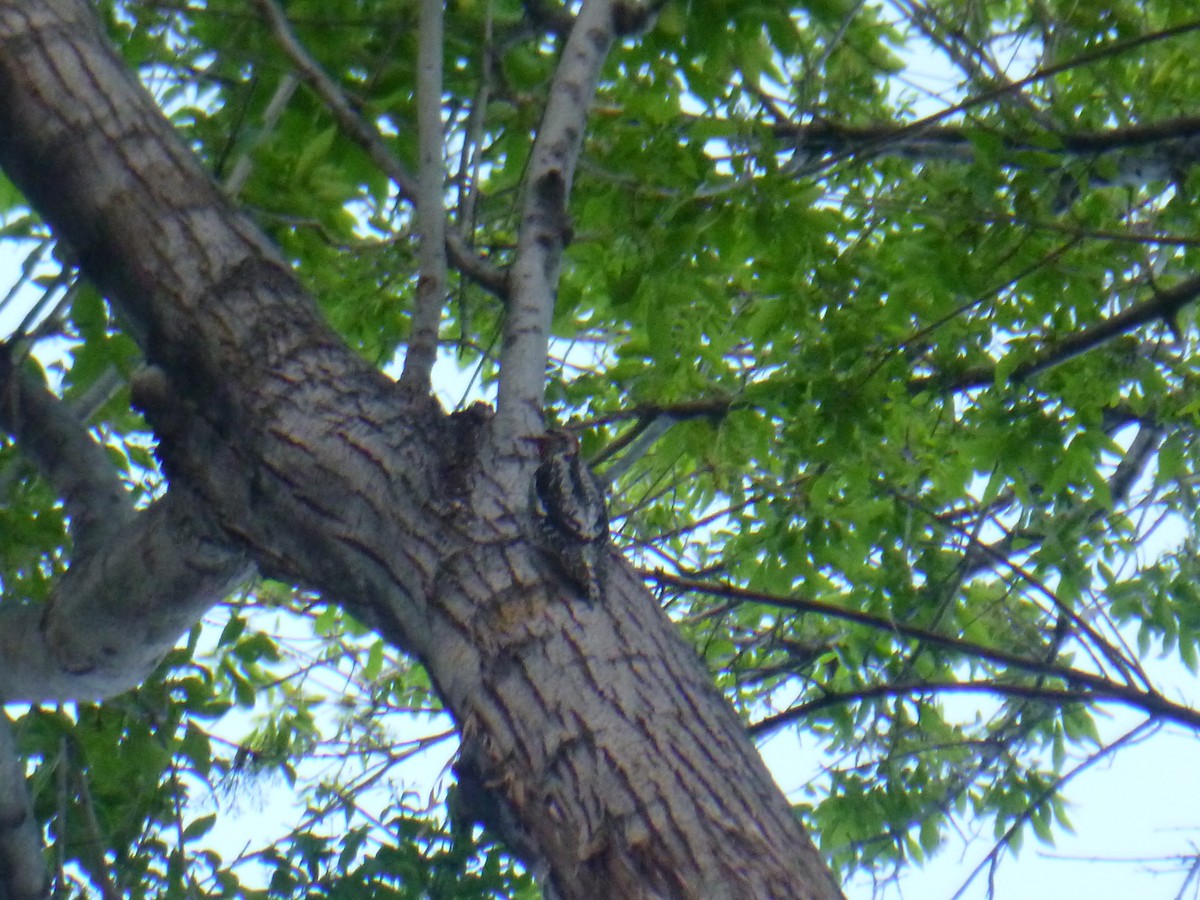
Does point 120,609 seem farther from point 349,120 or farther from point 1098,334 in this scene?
point 1098,334

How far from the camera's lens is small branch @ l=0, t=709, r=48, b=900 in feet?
6.68

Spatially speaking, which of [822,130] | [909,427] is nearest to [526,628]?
[822,130]

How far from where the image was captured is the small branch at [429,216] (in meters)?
1.80

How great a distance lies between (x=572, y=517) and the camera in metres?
1.50

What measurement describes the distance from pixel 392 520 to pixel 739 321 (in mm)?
1860

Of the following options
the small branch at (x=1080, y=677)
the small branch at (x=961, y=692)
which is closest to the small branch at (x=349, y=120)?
the small branch at (x=1080, y=677)

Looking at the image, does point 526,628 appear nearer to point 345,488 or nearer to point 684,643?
point 684,643

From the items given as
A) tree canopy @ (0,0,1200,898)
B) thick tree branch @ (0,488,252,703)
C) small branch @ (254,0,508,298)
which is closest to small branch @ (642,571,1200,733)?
tree canopy @ (0,0,1200,898)

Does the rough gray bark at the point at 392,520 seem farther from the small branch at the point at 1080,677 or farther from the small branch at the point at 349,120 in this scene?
the small branch at the point at 1080,677

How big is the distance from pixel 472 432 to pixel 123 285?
2.10ft

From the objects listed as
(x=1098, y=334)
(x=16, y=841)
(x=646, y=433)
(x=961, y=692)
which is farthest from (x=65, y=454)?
(x=1098, y=334)

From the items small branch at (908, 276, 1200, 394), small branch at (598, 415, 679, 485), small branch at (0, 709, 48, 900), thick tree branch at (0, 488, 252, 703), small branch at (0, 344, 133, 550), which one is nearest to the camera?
thick tree branch at (0, 488, 252, 703)

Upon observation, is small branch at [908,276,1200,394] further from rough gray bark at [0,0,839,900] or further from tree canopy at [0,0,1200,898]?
rough gray bark at [0,0,839,900]

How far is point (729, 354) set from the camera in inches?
153
